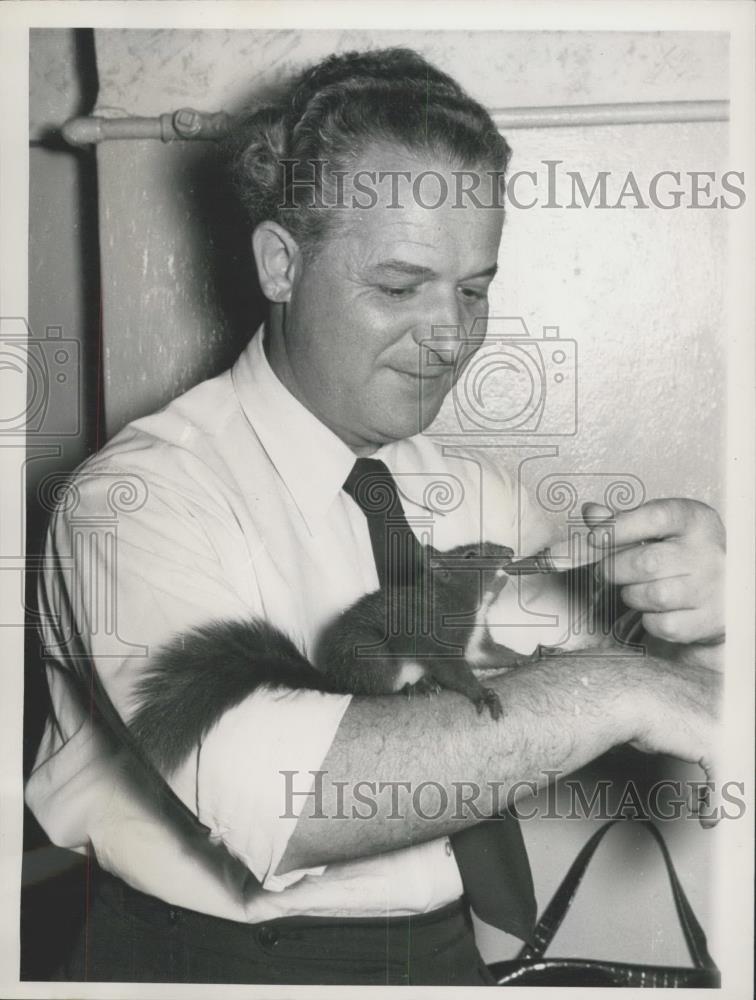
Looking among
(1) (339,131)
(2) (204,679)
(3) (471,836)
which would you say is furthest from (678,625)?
(1) (339,131)

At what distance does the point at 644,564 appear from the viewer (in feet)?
4.50

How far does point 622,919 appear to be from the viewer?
55.3 inches

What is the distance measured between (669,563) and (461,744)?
35cm

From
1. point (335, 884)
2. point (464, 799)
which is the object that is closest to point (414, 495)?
point (464, 799)

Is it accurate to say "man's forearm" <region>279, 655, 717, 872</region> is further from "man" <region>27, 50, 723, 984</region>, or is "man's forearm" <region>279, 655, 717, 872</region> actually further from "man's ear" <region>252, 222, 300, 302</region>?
"man's ear" <region>252, 222, 300, 302</region>

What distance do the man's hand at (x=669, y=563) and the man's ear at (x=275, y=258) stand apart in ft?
1.55

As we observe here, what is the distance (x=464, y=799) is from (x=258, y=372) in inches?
23.1

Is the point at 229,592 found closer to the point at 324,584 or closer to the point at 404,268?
the point at 324,584

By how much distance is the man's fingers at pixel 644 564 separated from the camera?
1373 mm

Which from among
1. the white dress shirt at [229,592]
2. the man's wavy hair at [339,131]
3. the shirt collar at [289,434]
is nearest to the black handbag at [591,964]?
the white dress shirt at [229,592]

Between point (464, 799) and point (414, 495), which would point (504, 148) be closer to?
point (414, 495)

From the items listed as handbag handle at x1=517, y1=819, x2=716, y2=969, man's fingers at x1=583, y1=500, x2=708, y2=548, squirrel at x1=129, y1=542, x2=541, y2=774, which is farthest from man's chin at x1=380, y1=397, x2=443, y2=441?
handbag handle at x1=517, y1=819, x2=716, y2=969

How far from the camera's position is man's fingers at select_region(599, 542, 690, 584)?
1373mm

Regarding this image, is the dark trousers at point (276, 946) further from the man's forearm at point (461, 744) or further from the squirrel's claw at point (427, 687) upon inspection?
the squirrel's claw at point (427, 687)
